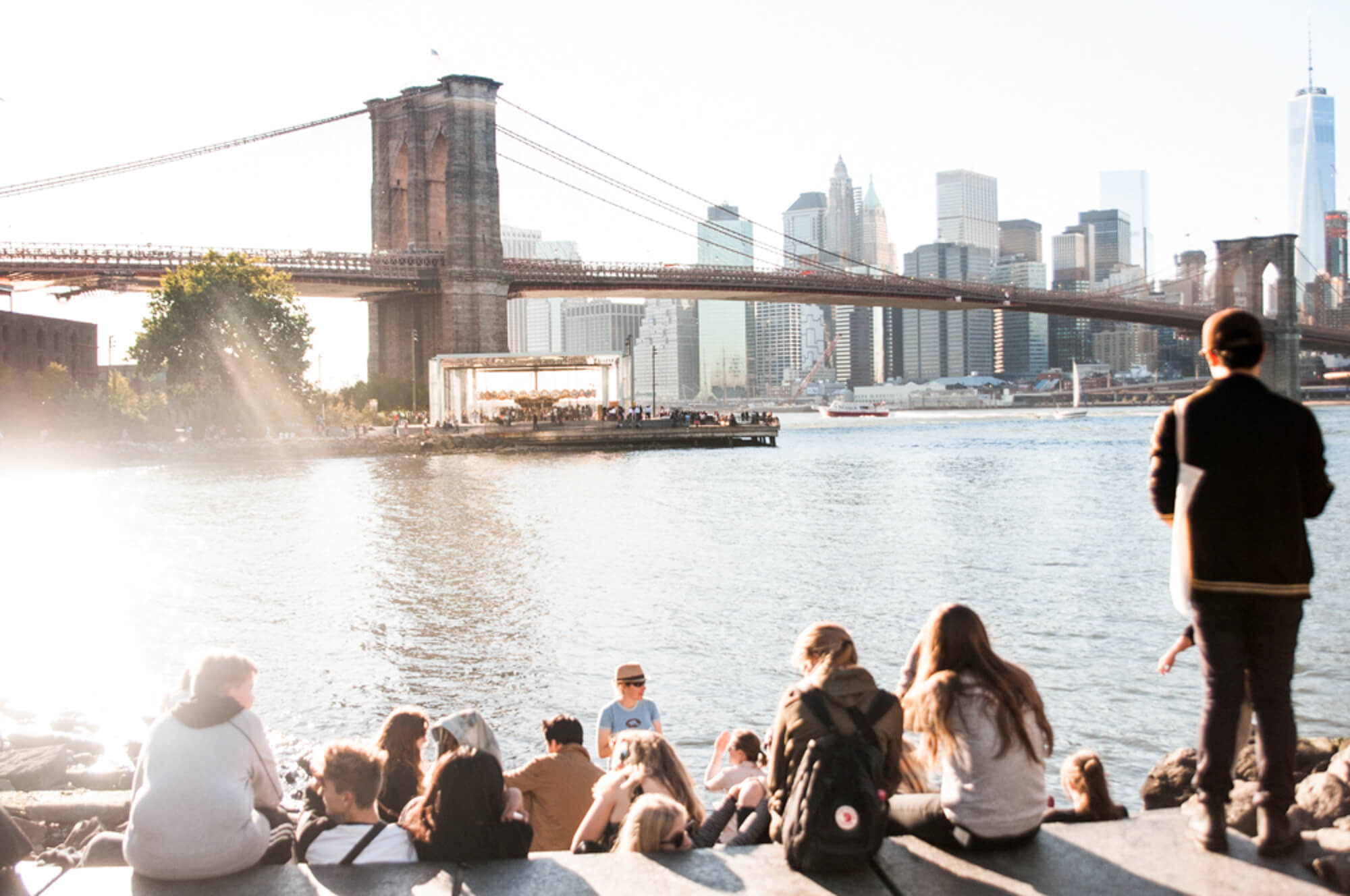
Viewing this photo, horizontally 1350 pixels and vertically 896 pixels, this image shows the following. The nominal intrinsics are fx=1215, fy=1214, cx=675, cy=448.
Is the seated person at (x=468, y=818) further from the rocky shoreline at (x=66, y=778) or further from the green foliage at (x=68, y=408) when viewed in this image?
the green foliage at (x=68, y=408)

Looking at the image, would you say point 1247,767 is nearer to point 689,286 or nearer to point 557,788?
point 557,788

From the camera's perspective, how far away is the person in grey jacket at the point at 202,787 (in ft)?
13.7

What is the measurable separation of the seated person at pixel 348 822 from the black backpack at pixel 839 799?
1.45m

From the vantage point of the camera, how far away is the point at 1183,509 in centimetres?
407

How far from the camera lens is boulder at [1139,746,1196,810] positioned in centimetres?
695

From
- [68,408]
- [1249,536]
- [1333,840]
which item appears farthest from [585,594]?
[68,408]

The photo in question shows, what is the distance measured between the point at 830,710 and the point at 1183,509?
1368 mm

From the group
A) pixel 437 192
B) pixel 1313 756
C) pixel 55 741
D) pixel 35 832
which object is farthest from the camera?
pixel 437 192

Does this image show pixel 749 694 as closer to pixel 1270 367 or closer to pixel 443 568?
pixel 443 568

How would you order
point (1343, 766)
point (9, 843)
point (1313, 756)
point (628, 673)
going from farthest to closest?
point (1313, 756) < point (628, 673) < point (1343, 766) < point (9, 843)

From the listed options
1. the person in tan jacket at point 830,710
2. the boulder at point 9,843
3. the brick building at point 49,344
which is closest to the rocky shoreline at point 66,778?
the boulder at point 9,843

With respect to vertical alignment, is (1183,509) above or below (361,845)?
above

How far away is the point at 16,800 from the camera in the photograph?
7363 mm

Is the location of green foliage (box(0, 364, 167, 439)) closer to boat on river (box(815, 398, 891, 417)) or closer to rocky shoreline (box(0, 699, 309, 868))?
rocky shoreline (box(0, 699, 309, 868))
